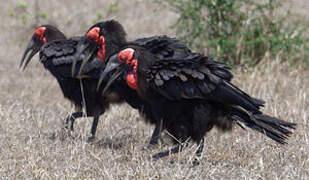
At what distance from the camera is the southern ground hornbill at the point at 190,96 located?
176 inches

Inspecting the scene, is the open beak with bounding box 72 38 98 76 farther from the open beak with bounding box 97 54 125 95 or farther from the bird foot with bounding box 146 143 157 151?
the bird foot with bounding box 146 143 157 151

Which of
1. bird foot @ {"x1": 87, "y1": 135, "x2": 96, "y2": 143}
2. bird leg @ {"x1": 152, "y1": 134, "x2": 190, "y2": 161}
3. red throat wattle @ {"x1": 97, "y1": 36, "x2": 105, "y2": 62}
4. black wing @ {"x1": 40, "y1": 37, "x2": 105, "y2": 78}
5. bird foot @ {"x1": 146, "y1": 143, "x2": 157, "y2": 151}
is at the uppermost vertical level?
red throat wattle @ {"x1": 97, "y1": 36, "x2": 105, "y2": 62}

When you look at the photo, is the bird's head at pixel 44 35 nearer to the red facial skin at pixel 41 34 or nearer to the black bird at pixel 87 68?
the red facial skin at pixel 41 34

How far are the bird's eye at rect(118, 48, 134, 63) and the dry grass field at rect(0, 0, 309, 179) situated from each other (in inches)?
25.7

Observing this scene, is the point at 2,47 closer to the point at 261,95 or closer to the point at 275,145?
the point at 261,95

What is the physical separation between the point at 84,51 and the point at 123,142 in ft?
3.44

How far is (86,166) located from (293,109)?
10.2ft

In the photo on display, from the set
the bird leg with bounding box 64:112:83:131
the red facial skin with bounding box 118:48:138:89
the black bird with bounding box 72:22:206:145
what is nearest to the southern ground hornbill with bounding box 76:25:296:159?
the red facial skin with bounding box 118:48:138:89

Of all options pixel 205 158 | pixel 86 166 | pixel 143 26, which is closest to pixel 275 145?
pixel 205 158

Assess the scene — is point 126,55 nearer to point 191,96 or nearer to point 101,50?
point 191,96

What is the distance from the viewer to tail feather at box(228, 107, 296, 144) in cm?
457

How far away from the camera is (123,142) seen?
5.39 m

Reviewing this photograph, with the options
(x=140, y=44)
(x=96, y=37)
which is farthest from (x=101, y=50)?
(x=140, y=44)

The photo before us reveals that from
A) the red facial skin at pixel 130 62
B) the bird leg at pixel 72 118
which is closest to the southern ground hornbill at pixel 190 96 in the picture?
the red facial skin at pixel 130 62
